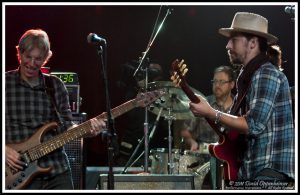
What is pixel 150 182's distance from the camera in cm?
484

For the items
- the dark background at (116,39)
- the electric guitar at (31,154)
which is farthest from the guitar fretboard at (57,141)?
the dark background at (116,39)

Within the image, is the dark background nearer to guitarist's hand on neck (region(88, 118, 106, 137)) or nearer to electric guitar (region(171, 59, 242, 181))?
guitarist's hand on neck (region(88, 118, 106, 137))

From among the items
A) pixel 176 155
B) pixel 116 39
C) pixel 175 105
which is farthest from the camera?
pixel 116 39

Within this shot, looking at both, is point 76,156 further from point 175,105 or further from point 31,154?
point 175,105

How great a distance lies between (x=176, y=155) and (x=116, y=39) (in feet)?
7.68

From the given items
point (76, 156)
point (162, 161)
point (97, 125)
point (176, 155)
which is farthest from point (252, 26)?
point (162, 161)

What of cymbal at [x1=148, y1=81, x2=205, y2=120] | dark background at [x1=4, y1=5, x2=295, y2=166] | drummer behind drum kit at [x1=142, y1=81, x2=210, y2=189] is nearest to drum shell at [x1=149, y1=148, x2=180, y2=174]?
drummer behind drum kit at [x1=142, y1=81, x2=210, y2=189]

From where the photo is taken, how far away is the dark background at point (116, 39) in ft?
25.6

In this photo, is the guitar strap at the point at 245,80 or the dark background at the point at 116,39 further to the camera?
the dark background at the point at 116,39

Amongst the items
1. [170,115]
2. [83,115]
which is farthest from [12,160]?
[170,115]

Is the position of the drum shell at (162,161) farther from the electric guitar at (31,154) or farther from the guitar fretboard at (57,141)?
the electric guitar at (31,154)

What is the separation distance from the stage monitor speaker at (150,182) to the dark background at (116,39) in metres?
3.28

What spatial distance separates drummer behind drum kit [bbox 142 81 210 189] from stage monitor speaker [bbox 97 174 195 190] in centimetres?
153

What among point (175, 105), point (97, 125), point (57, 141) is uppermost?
point (175, 105)
